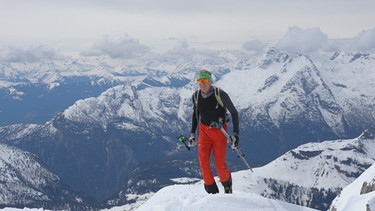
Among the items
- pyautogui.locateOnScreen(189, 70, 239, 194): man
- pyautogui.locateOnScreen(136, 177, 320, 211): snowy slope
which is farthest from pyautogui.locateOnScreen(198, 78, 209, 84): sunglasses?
pyautogui.locateOnScreen(136, 177, 320, 211): snowy slope

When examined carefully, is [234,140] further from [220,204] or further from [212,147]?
[220,204]

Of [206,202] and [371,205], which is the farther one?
[371,205]

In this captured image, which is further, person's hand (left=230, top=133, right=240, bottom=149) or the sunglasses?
person's hand (left=230, top=133, right=240, bottom=149)

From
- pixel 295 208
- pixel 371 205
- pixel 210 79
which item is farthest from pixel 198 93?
pixel 371 205

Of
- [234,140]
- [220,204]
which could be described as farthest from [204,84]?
[220,204]

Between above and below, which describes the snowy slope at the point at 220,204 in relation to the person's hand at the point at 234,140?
below

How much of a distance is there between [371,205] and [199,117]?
11723 mm

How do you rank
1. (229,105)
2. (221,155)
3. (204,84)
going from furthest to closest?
(221,155)
(204,84)
(229,105)

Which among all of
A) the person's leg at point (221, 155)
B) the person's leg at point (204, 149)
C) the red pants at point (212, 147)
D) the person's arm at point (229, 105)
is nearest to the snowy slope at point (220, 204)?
the person's leg at point (221, 155)

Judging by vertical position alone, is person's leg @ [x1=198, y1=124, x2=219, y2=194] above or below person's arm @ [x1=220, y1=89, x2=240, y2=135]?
below

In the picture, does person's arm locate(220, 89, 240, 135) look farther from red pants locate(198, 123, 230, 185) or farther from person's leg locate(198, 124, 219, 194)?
person's leg locate(198, 124, 219, 194)

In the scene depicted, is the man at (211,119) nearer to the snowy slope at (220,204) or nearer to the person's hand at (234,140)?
the person's hand at (234,140)

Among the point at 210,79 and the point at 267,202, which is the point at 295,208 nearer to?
the point at 267,202

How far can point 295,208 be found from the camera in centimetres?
1972
